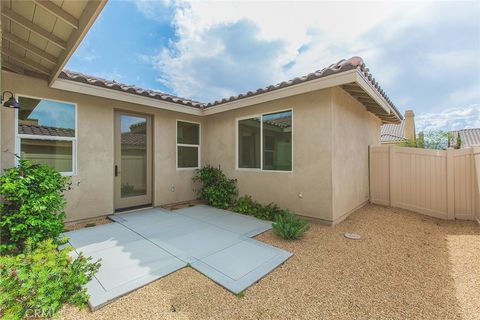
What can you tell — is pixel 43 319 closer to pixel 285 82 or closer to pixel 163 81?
pixel 285 82

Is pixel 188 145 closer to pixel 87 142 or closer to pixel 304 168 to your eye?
pixel 87 142

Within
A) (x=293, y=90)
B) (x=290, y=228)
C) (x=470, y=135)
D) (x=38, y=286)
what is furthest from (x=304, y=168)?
(x=470, y=135)

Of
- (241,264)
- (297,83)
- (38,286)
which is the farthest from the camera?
(297,83)

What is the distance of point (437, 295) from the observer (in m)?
2.57

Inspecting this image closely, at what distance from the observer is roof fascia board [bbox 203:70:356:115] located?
4.30 m

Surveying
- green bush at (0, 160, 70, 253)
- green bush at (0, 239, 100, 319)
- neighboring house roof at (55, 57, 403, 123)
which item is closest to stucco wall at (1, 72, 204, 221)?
neighboring house roof at (55, 57, 403, 123)

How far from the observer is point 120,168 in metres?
6.07

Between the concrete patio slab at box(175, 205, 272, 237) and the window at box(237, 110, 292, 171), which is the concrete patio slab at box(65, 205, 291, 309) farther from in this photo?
the window at box(237, 110, 292, 171)

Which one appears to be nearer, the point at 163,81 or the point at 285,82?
the point at 285,82

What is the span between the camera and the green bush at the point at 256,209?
577cm

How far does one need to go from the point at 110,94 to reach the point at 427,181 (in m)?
9.19

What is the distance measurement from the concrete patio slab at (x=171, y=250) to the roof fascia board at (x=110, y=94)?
126 inches

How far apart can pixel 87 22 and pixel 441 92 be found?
24.4 metres

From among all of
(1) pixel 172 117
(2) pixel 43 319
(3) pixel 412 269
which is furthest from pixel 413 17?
(2) pixel 43 319
